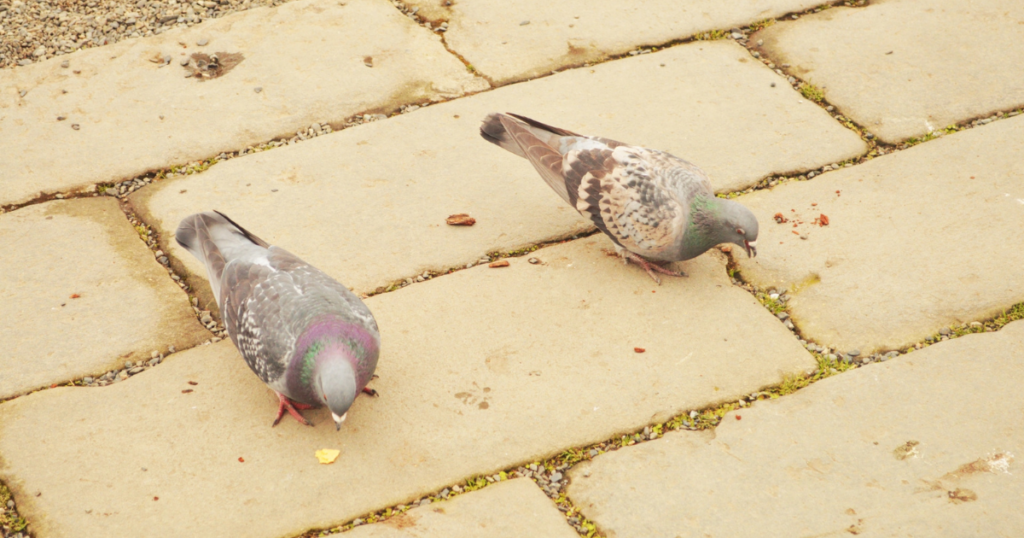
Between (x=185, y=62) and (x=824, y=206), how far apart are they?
3.82 metres

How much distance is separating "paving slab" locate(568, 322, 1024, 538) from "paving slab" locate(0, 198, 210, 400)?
2.00 m

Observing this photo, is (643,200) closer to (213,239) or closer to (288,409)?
(288,409)

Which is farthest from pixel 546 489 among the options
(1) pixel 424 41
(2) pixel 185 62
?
(2) pixel 185 62

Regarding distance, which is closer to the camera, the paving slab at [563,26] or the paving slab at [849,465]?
the paving slab at [849,465]

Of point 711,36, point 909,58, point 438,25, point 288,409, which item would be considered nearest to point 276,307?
point 288,409

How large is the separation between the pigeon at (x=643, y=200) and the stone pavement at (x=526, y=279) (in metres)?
0.22

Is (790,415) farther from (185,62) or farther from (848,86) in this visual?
(185,62)

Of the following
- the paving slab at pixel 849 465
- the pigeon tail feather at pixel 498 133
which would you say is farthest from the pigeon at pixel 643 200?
the paving slab at pixel 849 465

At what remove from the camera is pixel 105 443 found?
338cm

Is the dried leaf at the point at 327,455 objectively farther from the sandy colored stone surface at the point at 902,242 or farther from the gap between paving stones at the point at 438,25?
the gap between paving stones at the point at 438,25

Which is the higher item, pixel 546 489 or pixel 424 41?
pixel 424 41

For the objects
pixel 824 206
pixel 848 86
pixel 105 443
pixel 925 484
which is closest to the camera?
pixel 925 484

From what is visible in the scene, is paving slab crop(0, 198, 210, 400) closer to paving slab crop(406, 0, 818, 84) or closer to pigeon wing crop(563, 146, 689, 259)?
pigeon wing crop(563, 146, 689, 259)

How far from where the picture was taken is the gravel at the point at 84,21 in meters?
5.47
